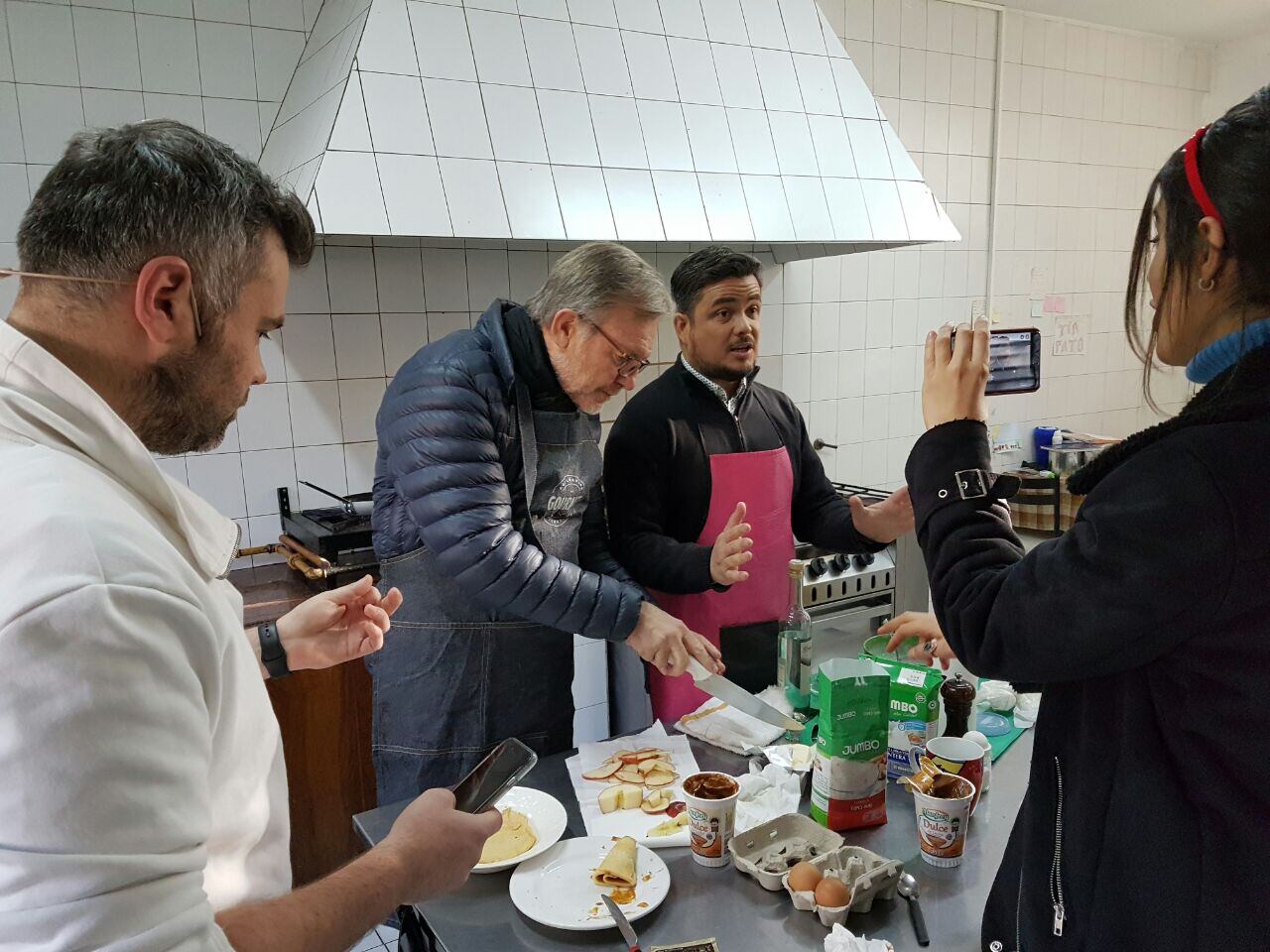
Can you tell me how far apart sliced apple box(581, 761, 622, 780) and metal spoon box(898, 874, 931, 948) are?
0.45m

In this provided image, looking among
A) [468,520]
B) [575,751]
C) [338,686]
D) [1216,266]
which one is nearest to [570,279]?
[468,520]

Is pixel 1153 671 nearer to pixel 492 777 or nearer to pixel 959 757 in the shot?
pixel 959 757

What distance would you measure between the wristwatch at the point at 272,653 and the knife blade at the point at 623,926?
20.7 inches

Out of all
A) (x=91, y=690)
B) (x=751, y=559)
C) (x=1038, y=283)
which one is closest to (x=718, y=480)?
(x=751, y=559)

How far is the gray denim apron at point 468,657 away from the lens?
166 centimetres

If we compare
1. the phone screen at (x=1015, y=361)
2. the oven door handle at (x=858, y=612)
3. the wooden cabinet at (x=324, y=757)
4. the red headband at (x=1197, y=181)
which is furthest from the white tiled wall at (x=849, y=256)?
the red headband at (x=1197, y=181)

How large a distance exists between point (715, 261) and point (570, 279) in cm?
61

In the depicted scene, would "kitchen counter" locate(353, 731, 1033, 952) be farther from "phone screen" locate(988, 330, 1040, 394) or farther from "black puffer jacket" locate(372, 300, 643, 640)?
"phone screen" locate(988, 330, 1040, 394)

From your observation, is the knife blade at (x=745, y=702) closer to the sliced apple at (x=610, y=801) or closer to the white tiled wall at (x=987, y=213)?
the sliced apple at (x=610, y=801)

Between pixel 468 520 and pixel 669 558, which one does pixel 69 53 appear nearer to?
pixel 468 520

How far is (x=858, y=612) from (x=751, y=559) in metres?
0.87

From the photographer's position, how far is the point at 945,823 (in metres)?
1.05

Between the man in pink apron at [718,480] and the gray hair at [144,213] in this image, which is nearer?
the gray hair at [144,213]

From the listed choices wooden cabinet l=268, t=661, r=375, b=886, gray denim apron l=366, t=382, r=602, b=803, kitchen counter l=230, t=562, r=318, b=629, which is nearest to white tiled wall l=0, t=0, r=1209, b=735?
kitchen counter l=230, t=562, r=318, b=629
